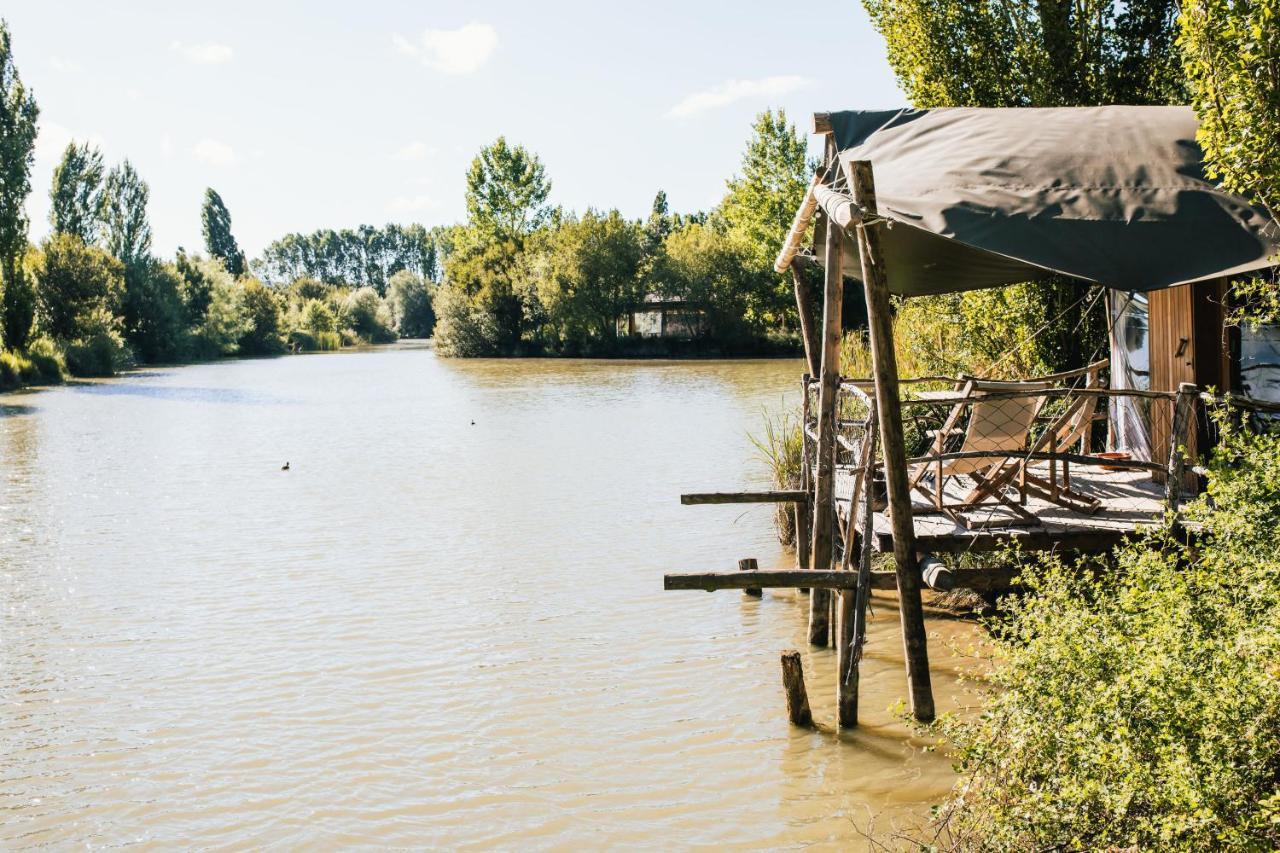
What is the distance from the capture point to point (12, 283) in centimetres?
4081

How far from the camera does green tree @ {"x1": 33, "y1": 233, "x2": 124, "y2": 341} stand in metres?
47.1

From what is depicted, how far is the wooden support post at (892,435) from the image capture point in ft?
19.9

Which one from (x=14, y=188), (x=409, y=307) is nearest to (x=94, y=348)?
(x=14, y=188)

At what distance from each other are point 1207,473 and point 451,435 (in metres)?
20.1

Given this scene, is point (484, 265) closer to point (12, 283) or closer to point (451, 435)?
point (12, 283)

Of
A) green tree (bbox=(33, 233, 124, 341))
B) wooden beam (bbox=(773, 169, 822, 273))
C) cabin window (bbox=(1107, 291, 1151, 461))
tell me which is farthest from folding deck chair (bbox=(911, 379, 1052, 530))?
green tree (bbox=(33, 233, 124, 341))

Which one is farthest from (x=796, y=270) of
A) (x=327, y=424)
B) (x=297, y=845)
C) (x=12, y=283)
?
(x=12, y=283)

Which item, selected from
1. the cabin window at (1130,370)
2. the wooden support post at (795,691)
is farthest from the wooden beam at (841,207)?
the cabin window at (1130,370)

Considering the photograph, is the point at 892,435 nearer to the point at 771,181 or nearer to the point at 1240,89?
the point at 1240,89

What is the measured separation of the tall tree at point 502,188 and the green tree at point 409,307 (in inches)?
1552

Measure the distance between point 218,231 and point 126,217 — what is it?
40345mm

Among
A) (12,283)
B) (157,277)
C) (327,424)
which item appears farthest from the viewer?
(157,277)

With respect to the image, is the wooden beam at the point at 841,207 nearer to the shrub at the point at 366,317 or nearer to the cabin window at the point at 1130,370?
the cabin window at the point at 1130,370

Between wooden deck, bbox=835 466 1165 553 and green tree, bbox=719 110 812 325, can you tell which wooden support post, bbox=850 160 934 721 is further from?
green tree, bbox=719 110 812 325
